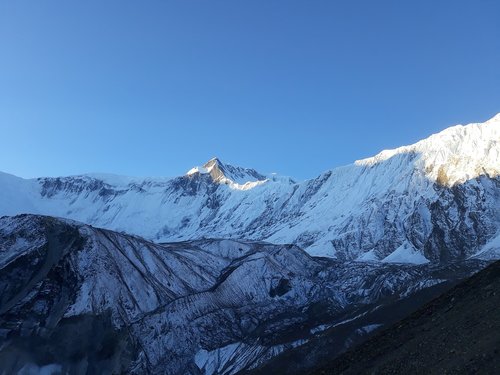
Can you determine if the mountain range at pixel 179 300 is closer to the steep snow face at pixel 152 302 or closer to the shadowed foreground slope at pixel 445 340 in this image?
the steep snow face at pixel 152 302

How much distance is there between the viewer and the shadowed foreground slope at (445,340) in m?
26.1

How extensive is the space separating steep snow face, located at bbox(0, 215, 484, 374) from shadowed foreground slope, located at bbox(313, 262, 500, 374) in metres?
45.1

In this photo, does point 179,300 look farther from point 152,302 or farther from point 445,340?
point 445,340

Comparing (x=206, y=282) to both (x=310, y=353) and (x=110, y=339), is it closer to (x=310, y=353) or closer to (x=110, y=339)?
(x=110, y=339)

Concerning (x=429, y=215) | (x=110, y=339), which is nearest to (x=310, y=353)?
(x=110, y=339)

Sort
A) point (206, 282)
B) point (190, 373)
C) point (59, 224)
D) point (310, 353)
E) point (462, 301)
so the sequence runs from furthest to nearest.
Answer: point (206, 282)
point (59, 224)
point (190, 373)
point (310, 353)
point (462, 301)

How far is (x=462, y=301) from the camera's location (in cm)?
3431

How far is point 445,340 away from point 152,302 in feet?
262

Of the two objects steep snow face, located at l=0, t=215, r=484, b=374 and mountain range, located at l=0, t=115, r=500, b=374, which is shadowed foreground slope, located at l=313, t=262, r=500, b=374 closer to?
mountain range, located at l=0, t=115, r=500, b=374

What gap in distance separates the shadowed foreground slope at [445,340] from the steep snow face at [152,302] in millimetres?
45100

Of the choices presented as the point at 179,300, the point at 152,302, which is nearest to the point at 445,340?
the point at 152,302

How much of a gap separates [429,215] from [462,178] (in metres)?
17.3

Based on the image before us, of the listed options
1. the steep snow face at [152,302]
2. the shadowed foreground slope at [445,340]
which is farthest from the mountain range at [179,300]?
the shadowed foreground slope at [445,340]

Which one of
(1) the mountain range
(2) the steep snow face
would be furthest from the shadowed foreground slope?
(2) the steep snow face
